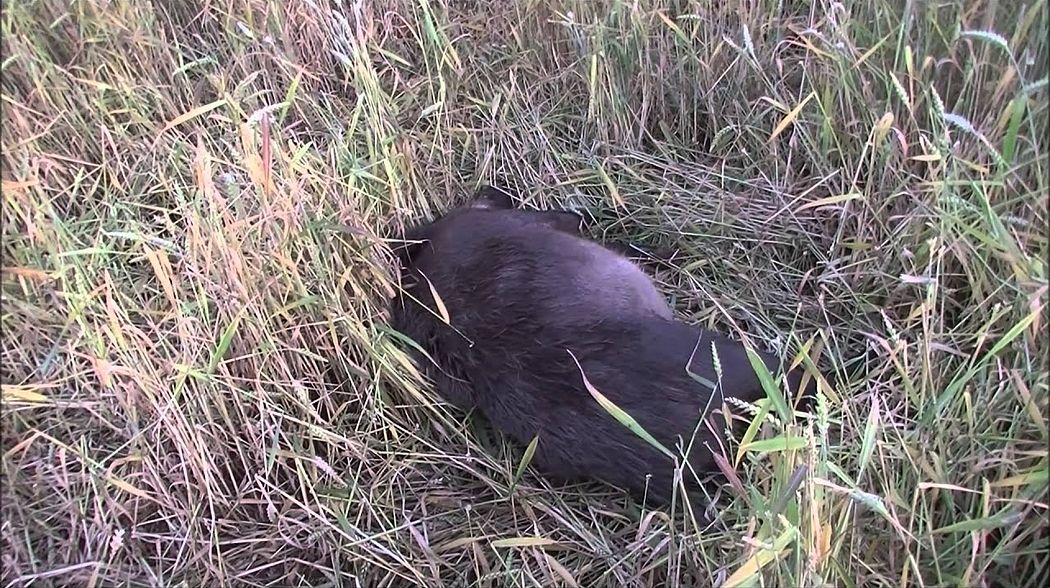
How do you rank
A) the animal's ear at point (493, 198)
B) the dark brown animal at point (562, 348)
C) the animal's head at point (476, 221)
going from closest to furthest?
the dark brown animal at point (562, 348) → the animal's head at point (476, 221) → the animal's ear at point (493, 198)

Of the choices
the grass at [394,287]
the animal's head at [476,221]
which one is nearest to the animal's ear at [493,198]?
the animal's head at [476,221]

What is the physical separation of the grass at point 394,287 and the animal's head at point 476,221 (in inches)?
2.8

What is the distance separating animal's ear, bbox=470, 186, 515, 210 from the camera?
224cm

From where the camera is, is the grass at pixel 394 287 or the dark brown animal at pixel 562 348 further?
the dark brown animal at pixel 562 348

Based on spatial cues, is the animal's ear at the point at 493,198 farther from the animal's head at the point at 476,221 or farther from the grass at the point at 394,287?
the grass at the point at 394,287

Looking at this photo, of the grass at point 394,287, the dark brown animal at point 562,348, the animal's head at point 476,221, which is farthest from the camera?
the animal's head at point 476,221

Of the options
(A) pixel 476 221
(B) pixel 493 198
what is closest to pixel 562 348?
(A) pixel 476 221

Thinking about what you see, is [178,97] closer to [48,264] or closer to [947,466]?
[48,264]

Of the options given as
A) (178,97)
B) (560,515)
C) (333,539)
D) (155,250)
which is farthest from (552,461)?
(178,97)

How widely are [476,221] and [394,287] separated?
0.87 feet

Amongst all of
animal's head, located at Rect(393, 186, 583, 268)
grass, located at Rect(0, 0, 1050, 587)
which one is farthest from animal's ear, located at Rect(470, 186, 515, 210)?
grass, located at Rect(0, 0, 1050, 587)

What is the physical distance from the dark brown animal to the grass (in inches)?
3.6

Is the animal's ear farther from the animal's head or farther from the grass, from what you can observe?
the grass

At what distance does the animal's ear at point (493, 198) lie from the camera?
224 centimetres
